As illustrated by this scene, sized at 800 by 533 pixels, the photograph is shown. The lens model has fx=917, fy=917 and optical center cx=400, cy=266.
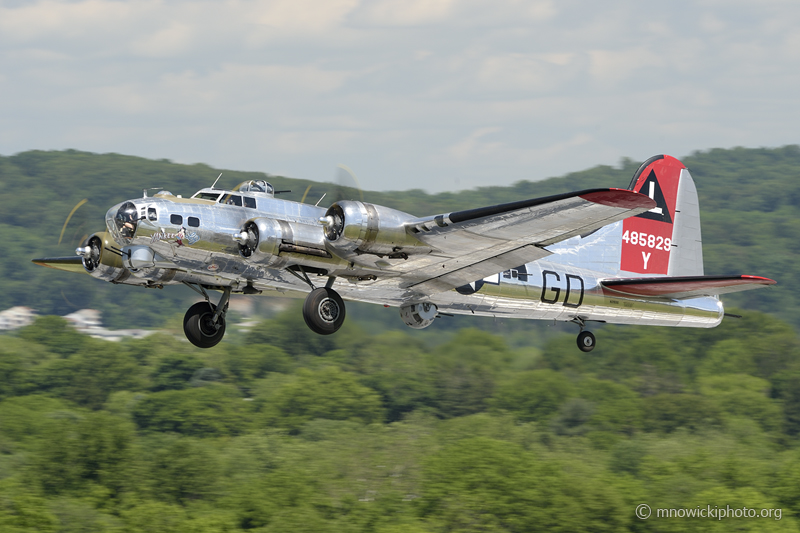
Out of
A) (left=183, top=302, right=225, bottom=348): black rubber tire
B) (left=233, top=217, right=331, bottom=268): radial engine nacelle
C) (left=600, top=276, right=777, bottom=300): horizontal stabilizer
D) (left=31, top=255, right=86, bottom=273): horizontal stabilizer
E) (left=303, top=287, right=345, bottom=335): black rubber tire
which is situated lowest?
(left=183, top=302, right=225, bottom=348): black rubber tire

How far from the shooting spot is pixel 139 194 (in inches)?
4380

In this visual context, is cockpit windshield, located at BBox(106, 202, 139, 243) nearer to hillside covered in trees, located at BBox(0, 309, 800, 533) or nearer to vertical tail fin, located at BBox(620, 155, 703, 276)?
vertical tail fin, located at BBox(620, 155, 703, 276)

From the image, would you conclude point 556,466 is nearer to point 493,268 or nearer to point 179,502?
point 179,502

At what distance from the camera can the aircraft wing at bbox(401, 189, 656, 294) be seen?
15109mm

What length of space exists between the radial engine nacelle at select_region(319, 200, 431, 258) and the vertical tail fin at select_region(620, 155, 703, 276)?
8.66 m

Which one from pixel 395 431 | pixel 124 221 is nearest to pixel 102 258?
pixel 124 221

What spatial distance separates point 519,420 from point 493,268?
175 ft

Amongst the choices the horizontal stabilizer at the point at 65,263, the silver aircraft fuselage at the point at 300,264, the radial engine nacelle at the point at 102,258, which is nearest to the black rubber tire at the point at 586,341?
the silver aircraft fuselage at the point at 300,264

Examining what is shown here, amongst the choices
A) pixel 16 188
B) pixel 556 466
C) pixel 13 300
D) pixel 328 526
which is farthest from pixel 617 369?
pixel 16 188

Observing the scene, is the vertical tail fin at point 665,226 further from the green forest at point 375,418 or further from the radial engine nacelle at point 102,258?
the radial engine nacelle at point 102,258

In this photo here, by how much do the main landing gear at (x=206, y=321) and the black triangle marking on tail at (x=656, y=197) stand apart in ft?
38.2

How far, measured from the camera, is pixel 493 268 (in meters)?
18.9

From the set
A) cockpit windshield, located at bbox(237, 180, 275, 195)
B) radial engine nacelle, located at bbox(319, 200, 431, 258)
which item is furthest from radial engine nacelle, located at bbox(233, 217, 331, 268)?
cockpit windshield, located at bbox(237, 180, 275, 195)

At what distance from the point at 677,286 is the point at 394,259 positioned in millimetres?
7250
